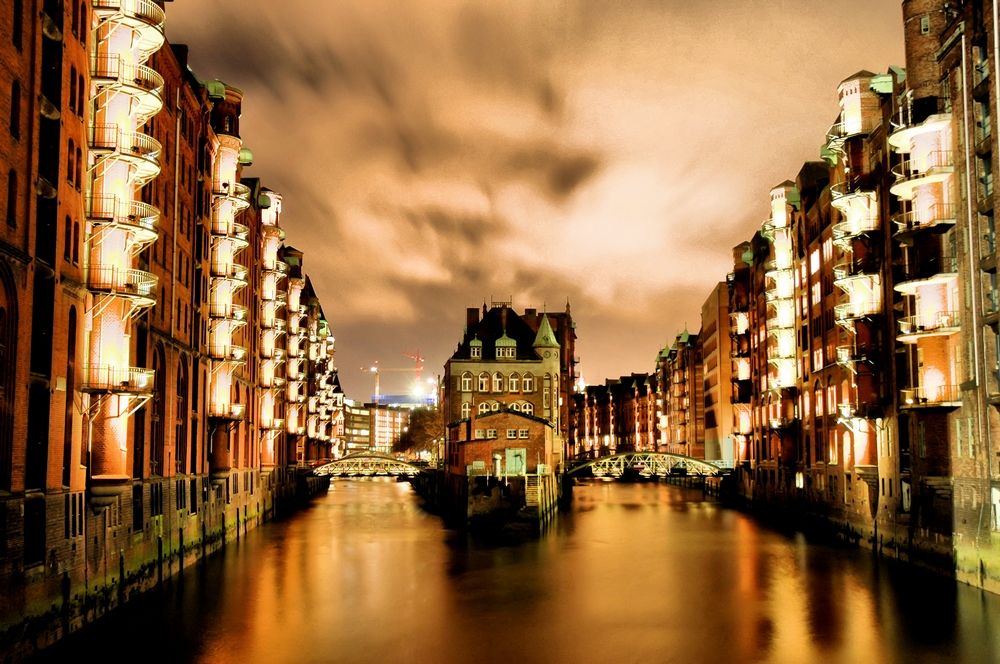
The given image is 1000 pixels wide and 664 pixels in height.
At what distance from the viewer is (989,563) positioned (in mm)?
33969

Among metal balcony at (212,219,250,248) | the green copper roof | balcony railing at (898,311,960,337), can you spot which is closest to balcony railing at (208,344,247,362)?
metal balcony at (212,219,250,248)

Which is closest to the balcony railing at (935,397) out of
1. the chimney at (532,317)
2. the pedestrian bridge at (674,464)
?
the pedestrian bridge at (674,464)

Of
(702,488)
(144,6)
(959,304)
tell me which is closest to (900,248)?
(959,304)

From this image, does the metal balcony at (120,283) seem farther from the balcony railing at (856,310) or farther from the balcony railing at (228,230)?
the balcony railing at (856,310)

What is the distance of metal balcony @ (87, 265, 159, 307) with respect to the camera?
98.5ft

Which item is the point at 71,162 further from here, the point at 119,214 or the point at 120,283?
the point at 120,283

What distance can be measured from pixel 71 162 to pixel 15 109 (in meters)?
4.10

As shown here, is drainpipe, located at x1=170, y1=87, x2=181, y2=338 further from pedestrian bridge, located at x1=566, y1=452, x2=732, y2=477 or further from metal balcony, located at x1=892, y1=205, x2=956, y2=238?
pedestrian bridge, located at x1=566, y1=452, x2=732, y2=477

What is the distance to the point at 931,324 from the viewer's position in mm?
38125

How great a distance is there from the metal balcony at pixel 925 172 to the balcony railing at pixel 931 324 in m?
5.14

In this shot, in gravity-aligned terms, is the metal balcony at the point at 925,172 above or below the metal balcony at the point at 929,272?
above

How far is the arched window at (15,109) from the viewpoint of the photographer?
24.3 meters

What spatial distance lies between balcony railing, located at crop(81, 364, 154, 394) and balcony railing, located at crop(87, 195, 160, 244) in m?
4.58

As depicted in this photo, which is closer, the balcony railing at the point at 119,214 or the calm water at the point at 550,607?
the calm water at the point at 550,607
